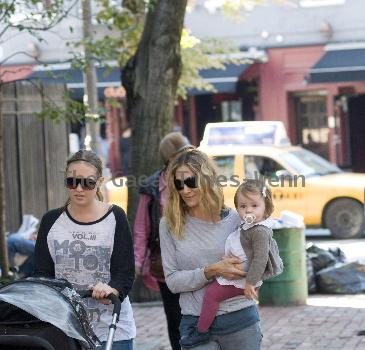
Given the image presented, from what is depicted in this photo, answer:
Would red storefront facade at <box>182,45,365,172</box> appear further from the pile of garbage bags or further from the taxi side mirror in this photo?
the pile of garbage bags

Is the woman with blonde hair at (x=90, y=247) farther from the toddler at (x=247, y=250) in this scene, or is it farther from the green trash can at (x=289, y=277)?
the green trash can at (x=289, y=277)

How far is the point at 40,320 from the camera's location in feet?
14.6

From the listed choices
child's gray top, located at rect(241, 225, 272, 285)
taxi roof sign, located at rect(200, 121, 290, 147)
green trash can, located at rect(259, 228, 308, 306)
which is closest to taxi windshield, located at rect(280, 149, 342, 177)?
taxi roof sign, located at rect(200, 121, 290, 147)

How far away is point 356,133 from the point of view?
3136cm

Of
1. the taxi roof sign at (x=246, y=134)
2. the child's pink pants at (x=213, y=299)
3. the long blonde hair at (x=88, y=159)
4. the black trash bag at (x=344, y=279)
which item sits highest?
the taxi roof sign at (x=246, y=134)

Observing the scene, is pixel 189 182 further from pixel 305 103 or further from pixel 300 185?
pixel 305 103

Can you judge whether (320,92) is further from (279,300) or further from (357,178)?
(279,300)

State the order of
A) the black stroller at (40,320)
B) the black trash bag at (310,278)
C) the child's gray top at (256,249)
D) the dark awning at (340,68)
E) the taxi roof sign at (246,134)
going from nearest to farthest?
the black stroller at (40,320) < the child's gray top at (256,249) < the black trash bag at (310,278) < the taxi roof sign at (246,134) < the dark awning at (340,68)

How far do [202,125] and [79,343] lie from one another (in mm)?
28757

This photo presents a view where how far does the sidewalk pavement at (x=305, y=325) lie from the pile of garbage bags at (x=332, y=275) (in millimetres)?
159

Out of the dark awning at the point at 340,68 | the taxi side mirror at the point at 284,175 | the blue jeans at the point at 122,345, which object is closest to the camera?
the blue jeans at the point at 122,345

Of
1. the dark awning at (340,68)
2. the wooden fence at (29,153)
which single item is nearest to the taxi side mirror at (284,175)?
the wooden fence at (29,153)

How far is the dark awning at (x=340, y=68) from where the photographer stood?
94.1 ft

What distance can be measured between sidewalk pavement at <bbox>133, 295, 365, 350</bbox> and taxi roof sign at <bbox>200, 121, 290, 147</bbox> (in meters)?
9.54
